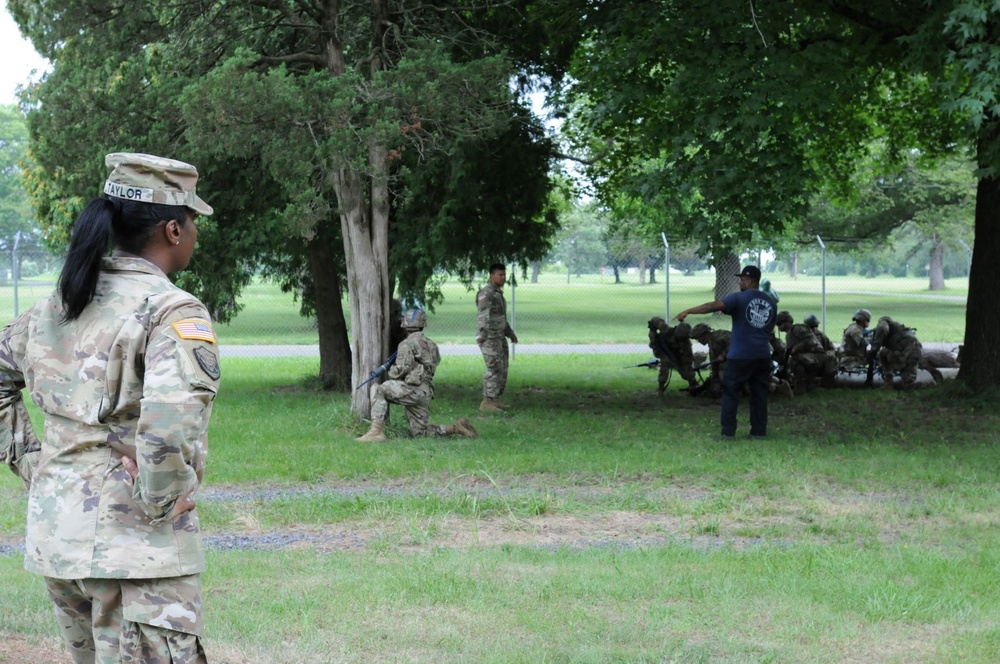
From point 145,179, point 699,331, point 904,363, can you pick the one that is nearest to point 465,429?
point 699,331

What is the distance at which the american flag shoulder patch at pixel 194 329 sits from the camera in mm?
2758

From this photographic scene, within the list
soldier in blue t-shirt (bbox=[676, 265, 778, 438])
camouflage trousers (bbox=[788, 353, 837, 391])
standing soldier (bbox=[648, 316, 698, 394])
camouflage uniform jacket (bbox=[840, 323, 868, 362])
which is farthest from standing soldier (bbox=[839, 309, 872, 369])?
soldier in blue t-shirt (bbox=[676, 265, 778, 438])

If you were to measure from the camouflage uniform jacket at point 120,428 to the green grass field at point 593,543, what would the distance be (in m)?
2.29

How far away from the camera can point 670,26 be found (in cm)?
1239

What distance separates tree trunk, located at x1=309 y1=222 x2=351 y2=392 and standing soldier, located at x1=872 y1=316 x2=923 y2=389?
8249 mm

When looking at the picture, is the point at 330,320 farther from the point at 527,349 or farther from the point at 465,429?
the point at 527,349

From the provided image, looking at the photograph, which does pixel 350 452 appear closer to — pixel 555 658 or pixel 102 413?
pixel 555 658

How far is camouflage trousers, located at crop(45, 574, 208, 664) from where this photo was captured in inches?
109

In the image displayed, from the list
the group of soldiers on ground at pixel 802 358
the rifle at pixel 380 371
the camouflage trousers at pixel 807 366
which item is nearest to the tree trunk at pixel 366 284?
the rifle at pixel 380 371

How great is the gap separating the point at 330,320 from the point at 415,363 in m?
5.70

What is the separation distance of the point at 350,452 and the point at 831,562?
5.41 meters

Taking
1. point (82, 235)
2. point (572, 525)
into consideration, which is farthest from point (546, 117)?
point (82, 235)

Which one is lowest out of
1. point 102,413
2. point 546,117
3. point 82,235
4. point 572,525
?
point 572,525

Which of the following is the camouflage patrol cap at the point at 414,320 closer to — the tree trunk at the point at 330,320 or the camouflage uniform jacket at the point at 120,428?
the tree trunk at the point at 330,320
